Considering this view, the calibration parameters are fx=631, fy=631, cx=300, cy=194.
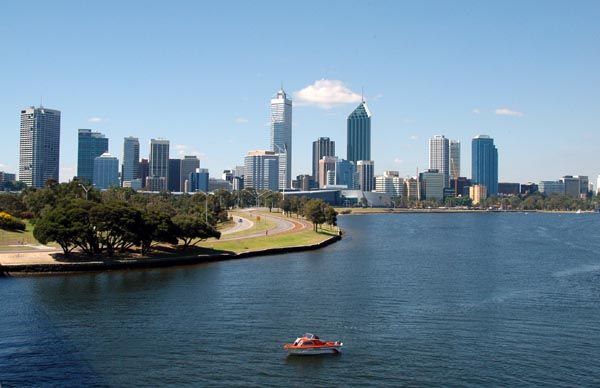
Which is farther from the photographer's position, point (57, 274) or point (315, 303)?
point (57, 274)

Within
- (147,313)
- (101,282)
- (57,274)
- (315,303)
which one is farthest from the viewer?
(57,274)

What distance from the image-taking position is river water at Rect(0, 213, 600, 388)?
139 ft

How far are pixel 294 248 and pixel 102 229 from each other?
39914 mm

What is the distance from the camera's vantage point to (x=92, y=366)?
43656mm

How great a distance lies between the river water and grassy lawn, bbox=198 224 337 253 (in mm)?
19062

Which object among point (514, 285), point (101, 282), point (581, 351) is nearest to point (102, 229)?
point (101, 282)

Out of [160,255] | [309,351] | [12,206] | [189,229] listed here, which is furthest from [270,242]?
[309,351]

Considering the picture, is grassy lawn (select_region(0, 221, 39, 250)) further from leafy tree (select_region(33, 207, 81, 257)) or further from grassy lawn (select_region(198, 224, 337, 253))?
grassy lawn (select_region(198, 224, 337, 253))

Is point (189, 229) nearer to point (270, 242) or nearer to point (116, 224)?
point (116, 224)

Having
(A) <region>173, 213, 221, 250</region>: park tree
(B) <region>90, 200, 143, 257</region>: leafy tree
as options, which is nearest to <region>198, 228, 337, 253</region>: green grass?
(A) <region>173, 213, 221, 250</region>: park tree

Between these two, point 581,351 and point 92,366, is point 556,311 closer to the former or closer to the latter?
point 581,351

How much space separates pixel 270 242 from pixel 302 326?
70377 millimetres

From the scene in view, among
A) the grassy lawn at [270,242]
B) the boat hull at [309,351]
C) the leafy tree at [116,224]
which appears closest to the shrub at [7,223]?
the leafy tree at [116,224]

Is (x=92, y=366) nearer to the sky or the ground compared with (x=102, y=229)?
nearer to the ground
